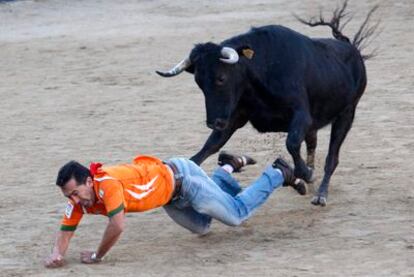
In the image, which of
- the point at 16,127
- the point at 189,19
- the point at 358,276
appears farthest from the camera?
the point at 189,19

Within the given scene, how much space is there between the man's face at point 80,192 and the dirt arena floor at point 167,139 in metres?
0.41

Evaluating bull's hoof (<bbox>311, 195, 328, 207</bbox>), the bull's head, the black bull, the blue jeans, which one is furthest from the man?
bull's hoof (<bbox>311, 195, 328, 207</bbox>)

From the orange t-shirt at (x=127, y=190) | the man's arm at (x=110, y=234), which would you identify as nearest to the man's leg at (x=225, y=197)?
the orange t-shirt at (x=127, y=190)

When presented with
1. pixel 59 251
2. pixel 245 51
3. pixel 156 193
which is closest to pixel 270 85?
pixel 245 51

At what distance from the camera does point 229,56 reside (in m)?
8.26

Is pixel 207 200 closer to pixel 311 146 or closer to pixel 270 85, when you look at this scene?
pixel 270 85

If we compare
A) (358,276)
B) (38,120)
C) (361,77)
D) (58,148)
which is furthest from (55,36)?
(358,276)

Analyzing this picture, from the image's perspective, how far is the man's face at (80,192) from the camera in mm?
7035

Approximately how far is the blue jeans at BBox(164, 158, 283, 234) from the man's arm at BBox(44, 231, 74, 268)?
77 centimetres

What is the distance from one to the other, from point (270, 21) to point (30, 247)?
10.7 m

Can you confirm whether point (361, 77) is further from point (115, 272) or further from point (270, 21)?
point (270, 21)

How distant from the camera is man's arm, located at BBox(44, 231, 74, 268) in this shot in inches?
285

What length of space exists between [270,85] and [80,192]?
1988 mm

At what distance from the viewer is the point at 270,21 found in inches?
712
